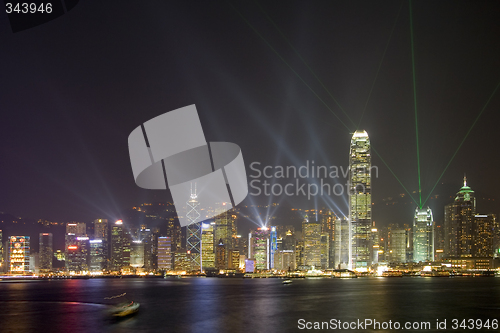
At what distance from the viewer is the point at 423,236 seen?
13938cm

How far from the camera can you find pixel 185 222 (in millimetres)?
122938

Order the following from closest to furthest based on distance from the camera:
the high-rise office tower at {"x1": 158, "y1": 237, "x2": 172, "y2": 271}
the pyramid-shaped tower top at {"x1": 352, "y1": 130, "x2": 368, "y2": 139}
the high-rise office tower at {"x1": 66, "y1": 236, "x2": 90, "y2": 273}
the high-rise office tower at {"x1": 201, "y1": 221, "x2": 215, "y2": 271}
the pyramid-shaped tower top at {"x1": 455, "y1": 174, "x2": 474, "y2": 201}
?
the pyramid-shaped tower top at {"x1": 352, "y1": 130, "x2": 368, "y2": 139} < the high-rise office tower at {"x1": 201, "y1": 221, "x2": 215, "y2": 271} < the high-rise office tower at {"x1": 66, "y1": 236, "x2": 90, "y2": 273} < the high-rise office tower at {"x1": 158, "y1": 237, "x2": 172, "y2": 271} < the pyramid-shaped tower top at {"x1": 455, "y1": 174, "x2": 474, "y2": 201}

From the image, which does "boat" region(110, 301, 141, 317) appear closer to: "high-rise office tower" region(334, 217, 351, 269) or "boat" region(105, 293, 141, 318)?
"boat" region(105, 293, 141, 318)

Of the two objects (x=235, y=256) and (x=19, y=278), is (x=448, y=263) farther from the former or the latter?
(x=19, y=278)

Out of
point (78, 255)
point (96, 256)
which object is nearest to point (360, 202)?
point (96, 256)

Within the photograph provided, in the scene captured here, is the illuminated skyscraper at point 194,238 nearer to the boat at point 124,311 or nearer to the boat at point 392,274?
the boat at point 392,274

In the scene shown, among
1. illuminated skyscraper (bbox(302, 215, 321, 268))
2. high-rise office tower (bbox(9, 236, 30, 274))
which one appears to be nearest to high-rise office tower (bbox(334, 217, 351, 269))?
illuminated skyscraper (bbox(302, 215, 321, 268))

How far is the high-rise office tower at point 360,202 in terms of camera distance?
367 ft

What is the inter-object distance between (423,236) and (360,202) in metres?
36.2

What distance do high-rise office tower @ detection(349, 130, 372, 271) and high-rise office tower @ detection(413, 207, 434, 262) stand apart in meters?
30.4

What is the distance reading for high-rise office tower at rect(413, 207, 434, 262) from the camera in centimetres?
13638

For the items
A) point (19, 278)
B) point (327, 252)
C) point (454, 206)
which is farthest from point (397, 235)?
point (19, 278)

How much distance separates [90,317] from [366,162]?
88745mm

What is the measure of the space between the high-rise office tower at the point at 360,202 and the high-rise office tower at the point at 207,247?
103 ft
